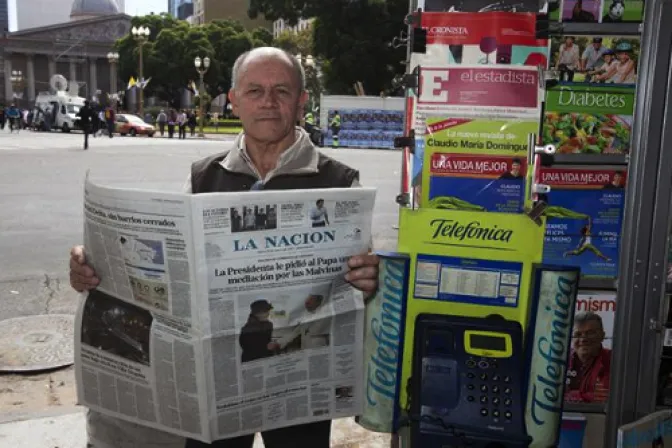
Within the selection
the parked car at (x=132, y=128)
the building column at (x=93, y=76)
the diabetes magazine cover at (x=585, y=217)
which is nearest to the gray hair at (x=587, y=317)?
the diabetes magazine cover at (x=585, y=217)

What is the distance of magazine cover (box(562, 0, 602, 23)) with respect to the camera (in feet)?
7.86

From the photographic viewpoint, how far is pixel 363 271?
74.8 inches

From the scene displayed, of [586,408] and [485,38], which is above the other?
[485,38]

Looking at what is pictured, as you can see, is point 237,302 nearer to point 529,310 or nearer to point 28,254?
point 529,310

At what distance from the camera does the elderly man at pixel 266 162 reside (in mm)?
2104

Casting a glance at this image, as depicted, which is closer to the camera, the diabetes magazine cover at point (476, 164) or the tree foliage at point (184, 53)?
the diabetes magazine cover at point (476, 164)

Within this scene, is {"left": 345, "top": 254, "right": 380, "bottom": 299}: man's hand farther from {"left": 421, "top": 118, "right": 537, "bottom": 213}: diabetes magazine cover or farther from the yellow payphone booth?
{"left": 421, "top": 118, "right": 537, "bottom": 213}: diabetes magazine cover

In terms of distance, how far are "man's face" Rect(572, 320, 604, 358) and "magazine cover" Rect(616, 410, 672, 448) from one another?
1.33 ft

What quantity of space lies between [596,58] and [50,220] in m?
7.69

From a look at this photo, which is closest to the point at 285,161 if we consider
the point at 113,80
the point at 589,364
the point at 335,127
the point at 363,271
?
the point at 363,271

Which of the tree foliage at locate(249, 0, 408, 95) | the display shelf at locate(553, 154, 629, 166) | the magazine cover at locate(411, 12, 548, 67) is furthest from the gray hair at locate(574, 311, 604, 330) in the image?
the tree foliage at locate(249, 0, 408, 95)

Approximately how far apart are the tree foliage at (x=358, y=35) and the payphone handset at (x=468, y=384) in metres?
31.0

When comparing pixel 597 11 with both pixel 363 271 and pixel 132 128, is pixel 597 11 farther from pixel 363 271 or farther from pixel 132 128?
pixel 132 128

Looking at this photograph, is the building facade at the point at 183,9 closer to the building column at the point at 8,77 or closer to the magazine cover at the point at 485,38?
the building column at the point at 8,77
